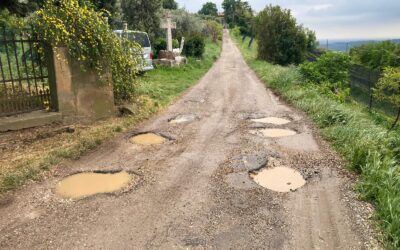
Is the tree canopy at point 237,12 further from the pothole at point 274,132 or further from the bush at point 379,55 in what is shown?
the pothole at point 274,132

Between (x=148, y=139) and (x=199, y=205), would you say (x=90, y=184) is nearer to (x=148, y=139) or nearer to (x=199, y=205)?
(x=199, y=205)

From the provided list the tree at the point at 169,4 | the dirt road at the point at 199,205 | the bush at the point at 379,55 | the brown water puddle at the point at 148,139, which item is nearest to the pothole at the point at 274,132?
the dirt road at the point at 199,205

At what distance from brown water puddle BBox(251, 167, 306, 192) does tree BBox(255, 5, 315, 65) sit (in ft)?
59.0

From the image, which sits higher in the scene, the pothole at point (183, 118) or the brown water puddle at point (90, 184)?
the pothole at point (183, 118)

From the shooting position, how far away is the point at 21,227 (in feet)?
11.6

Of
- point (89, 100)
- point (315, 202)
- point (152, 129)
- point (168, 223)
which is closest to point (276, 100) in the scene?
point (152, 129)

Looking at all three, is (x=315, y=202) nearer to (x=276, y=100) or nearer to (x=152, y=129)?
→ (x=152, y=129)

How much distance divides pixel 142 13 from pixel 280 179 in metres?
17.0

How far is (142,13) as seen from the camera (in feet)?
63.6

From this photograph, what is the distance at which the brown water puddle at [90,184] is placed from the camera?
4.32 m

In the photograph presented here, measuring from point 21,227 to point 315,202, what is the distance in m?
3.51

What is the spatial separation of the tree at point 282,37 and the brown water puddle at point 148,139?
1704 centimetres

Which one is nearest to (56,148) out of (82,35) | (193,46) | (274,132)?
Answer: (82,35)

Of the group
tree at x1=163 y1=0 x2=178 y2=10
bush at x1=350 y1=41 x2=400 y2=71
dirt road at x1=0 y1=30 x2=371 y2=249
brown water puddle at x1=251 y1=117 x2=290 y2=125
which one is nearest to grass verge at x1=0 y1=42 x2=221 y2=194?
dirt road at x1=0 y1=30 x2=371 y2=249
